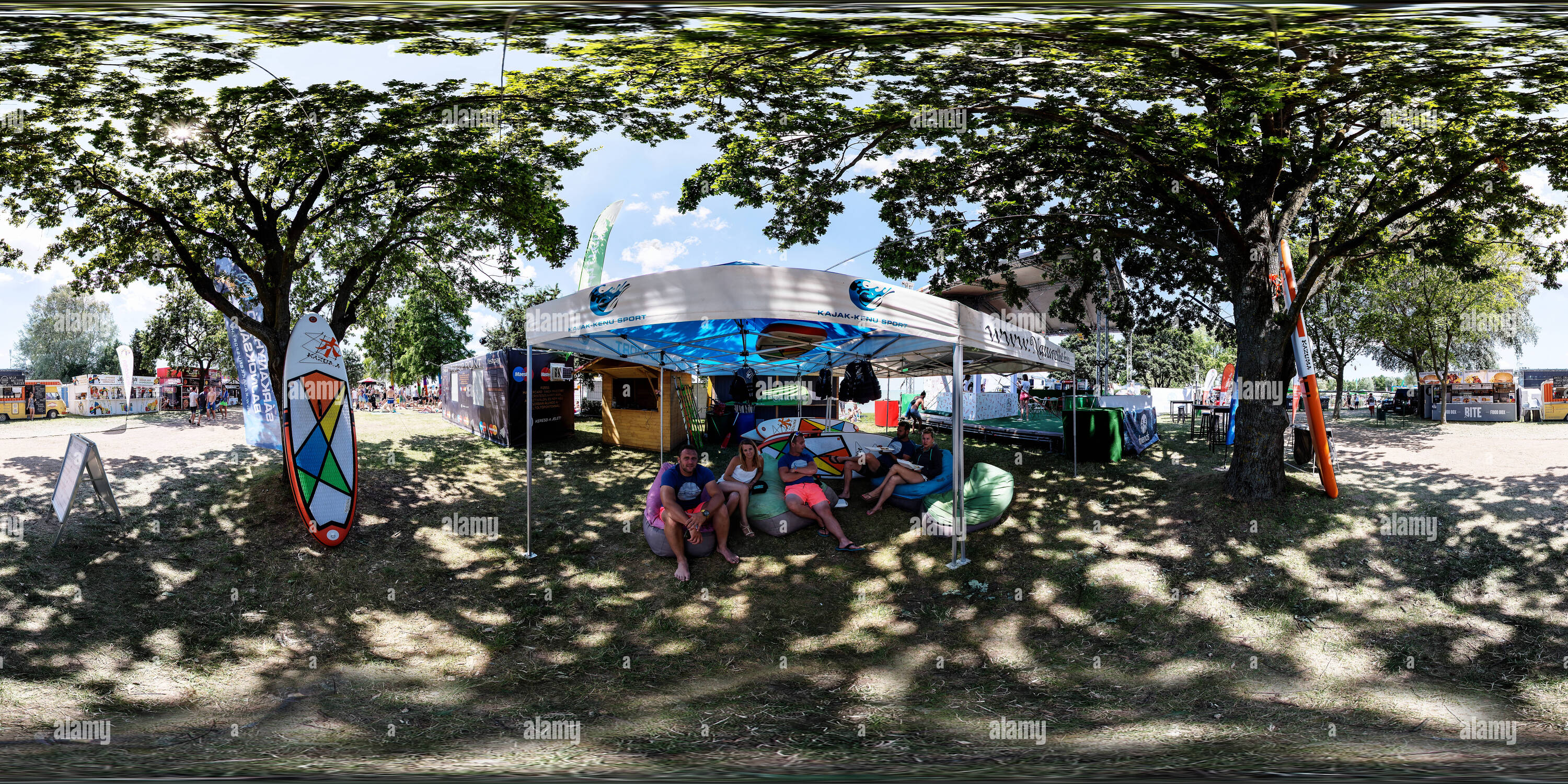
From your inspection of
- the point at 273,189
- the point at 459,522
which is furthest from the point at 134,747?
the point at 273,189

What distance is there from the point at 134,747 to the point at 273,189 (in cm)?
711

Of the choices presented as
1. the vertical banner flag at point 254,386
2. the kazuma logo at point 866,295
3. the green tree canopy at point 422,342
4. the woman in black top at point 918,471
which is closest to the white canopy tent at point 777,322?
the kazuma logo at point 866,295

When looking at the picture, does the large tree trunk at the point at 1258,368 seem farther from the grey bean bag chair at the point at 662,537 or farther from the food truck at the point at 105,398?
the food truck at the point at 105,398

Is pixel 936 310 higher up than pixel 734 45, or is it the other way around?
pixel 734 45

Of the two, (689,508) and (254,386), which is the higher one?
(254,386)

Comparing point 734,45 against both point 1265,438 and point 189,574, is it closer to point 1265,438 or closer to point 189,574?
point 189,574

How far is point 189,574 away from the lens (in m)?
6.34

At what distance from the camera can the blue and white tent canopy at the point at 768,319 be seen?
5566 millimetres

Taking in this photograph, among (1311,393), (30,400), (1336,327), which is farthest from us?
(1336,327)

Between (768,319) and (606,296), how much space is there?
5.45 ft

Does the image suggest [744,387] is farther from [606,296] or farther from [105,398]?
[105,398]

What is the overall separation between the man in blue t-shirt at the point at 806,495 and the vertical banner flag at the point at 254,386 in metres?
8.29

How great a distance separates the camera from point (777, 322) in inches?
316

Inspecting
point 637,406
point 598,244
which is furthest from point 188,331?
point 637,406
